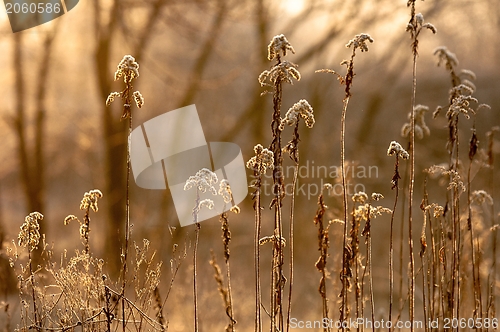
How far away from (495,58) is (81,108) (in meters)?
2.39

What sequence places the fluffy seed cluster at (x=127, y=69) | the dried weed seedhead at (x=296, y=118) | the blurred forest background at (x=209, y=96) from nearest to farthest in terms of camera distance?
the dried weed seedhead at (x=296, y=118)
the fluffy seed cluster at (x=127, y=69)
the blurred forest background at (x=209, y=96)

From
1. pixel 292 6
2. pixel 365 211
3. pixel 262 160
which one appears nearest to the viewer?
pixel 262 160

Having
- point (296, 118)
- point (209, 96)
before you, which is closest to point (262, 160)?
point (296, 118)

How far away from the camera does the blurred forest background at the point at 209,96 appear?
2.34 metres

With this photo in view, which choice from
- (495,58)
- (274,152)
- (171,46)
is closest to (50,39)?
(171,46)

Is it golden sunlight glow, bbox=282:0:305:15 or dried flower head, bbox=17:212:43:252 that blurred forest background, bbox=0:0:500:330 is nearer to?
golden sunlight glow, bbox=282:0:305:15

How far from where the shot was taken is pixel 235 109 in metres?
2.54

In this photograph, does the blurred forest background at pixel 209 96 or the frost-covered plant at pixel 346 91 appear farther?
the blurred forest background at pixel 209 96

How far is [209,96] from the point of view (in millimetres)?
2498

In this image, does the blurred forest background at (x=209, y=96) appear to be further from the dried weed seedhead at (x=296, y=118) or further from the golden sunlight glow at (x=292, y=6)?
the dried weed seedhead at (x=296, y=118)

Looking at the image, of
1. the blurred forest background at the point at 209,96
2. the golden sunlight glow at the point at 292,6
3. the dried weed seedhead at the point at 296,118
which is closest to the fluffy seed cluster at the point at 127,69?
the dried weed seedhead at the point at 296,118

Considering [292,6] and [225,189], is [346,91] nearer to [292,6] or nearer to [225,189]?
[225,189]

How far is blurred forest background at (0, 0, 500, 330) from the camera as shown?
2338 mm

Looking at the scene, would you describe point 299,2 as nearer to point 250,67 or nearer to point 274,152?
point 250,67
